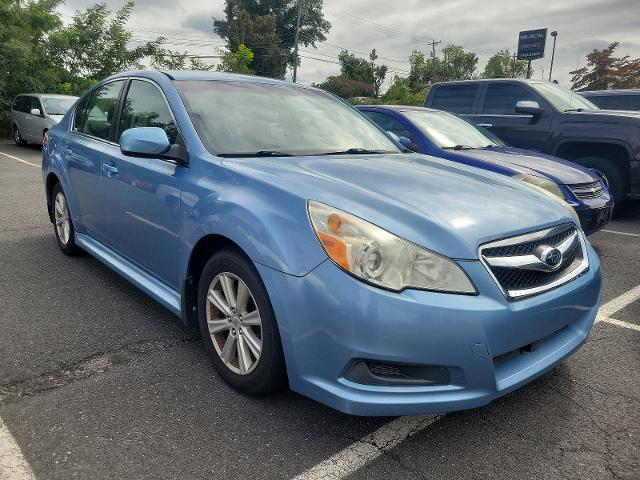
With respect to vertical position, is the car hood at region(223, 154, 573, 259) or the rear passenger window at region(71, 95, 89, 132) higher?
the rear passenger window at region(71, 95, 89, 132)

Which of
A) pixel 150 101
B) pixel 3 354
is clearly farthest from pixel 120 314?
pixel 150 101

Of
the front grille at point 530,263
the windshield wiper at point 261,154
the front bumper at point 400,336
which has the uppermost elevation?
the windshield wiper at point 261,154

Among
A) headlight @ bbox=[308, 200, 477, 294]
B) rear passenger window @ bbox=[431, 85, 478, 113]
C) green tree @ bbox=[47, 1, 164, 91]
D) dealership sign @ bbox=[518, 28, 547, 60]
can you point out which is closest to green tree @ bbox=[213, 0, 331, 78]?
dealership sign @ bbox=[518, 28, 547, 60]

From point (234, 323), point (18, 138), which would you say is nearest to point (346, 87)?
point (18, 138)

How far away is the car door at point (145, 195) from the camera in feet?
9.20

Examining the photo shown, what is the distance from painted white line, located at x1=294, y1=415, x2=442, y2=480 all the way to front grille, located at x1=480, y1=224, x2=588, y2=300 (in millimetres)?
712

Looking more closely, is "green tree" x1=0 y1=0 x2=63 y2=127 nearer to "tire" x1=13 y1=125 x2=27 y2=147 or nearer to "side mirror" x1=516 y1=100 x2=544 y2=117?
"tire" x1=13 y1=125 x2=27 y2=147

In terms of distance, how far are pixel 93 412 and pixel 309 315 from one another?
3.62 ft

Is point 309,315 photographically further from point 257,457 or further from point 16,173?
point 16,173

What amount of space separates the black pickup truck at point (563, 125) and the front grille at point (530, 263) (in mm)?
4925

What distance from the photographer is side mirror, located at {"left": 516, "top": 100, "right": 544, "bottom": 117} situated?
6784 mm

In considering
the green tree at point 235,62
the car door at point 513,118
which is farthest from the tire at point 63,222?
the green tree at point 235,62

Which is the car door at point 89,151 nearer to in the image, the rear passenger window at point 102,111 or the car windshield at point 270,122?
the rear passenger window at point 102,111

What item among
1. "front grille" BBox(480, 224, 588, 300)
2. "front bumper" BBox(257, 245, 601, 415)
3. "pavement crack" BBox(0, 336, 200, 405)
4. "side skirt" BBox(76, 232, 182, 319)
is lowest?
"pavement crack" BBox(0, 336, 200, 405)
